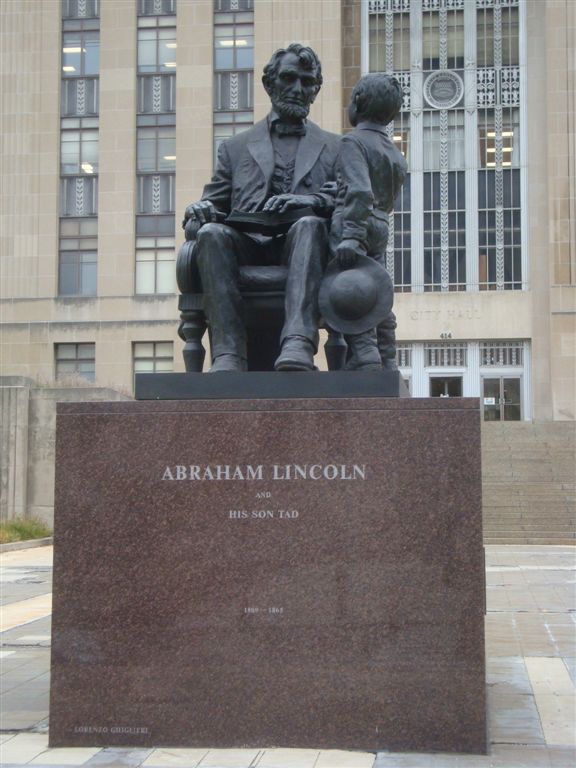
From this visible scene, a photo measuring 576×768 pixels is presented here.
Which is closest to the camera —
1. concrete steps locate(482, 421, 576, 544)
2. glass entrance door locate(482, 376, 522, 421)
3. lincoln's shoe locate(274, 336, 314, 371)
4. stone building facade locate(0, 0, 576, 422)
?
lincoln's shoe locate(274, 336, 314, 371)

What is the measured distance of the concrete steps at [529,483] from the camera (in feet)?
84.5

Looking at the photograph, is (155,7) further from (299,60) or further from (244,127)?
(299,60)

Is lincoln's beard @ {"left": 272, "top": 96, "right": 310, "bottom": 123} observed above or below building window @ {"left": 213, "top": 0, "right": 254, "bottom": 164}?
below

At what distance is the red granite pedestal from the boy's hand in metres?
1.07

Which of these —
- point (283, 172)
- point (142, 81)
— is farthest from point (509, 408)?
point (283, 172)

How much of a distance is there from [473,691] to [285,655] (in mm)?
1062

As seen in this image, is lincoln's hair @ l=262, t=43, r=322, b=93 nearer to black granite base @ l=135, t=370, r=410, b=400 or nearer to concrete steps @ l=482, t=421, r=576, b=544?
black granite base @ l=135, t=370, r=410, b=400

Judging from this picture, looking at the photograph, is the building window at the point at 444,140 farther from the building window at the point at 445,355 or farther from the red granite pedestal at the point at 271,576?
the red granite pedestal at the point at 271,576

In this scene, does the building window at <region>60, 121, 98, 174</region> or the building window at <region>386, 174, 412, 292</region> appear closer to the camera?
the building window at <region>386, 174, 412, 292</region>

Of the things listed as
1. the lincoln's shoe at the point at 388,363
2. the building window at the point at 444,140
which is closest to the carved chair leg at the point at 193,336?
the lincoln's shoe at the point at 388,363

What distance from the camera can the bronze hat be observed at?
6.86 meters

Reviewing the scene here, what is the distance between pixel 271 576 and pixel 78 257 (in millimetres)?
48107

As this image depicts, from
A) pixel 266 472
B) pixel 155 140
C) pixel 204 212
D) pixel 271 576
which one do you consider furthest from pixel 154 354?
pixel 271 576

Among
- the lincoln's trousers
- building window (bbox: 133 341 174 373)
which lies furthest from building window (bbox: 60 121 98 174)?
the lincoln's trousers
